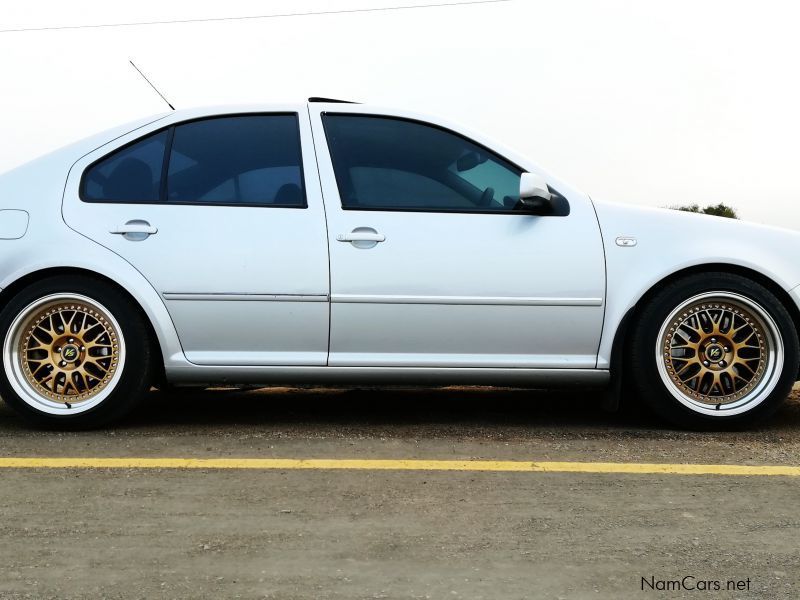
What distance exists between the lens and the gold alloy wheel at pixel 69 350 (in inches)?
156

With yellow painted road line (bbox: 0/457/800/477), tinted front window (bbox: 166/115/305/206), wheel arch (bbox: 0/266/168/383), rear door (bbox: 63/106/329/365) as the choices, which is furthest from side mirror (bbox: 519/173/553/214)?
wheel arch (bbox: 0/266/168/383)

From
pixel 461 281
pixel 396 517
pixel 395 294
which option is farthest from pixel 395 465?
pixel 461 281

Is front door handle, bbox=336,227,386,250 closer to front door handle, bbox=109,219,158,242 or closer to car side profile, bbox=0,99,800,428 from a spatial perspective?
car side profile, bbox=0,99,800,428

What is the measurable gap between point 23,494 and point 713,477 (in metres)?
2.63

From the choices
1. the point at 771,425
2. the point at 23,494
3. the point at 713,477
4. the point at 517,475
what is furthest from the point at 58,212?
the point at 771,425

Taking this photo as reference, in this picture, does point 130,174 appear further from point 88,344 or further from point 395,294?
point 395,294

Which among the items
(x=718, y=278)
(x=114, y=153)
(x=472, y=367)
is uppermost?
(x=114, y=153)

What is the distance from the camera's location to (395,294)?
12.7ft

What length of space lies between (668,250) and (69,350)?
9.77 feet

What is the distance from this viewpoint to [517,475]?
319 cm

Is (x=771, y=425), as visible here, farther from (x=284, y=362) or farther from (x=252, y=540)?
(x=252, y=540)

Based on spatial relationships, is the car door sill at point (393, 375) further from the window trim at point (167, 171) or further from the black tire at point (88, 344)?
the window trim at point (167, 171)

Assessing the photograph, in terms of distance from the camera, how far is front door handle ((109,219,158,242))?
13.0 feet

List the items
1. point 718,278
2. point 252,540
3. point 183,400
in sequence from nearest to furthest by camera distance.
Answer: point 252,540
point 718,278
point 183,400
